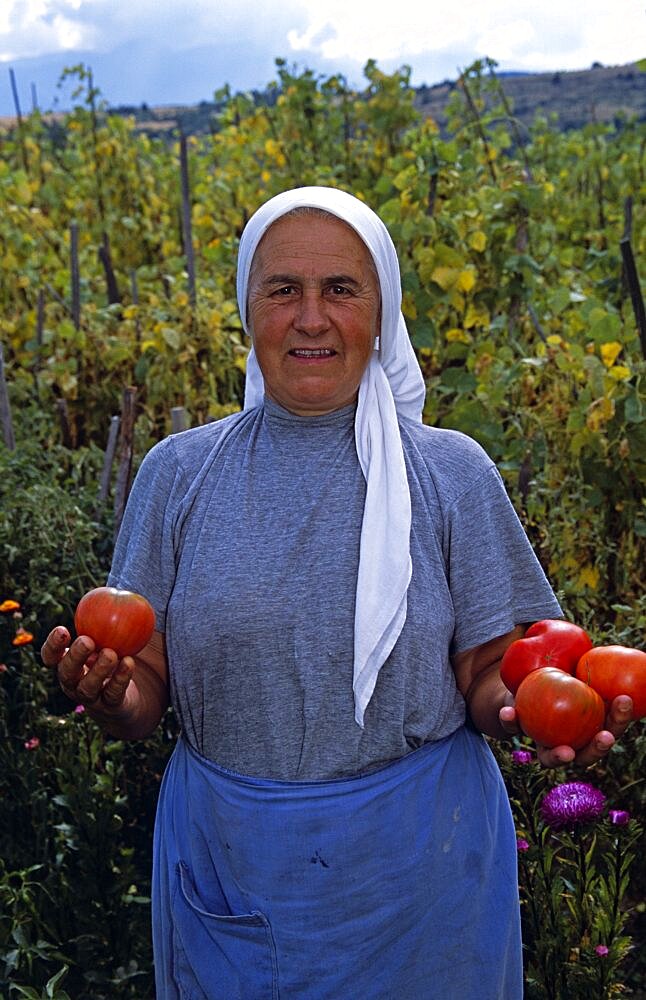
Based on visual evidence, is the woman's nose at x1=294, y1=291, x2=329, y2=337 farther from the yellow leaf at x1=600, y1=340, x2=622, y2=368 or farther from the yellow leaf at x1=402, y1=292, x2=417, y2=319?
the yellow leaf at x1=402, y1=292, x2=417, y2=319

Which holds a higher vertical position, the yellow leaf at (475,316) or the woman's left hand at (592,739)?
the yellow leaf at (475,316)

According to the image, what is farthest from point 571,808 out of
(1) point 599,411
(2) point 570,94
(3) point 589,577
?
(2) point 570,94

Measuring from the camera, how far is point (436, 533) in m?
1.47

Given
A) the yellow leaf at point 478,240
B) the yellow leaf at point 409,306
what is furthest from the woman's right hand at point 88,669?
the yellow leaf at point 478,240

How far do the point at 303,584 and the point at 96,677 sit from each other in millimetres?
295

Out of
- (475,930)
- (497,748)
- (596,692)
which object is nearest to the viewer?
(596,692)

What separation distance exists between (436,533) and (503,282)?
2.21 m

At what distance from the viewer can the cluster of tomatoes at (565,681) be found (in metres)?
1.29

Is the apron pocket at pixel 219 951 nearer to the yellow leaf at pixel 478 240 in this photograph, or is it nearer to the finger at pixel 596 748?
the finger at pixel 596 748

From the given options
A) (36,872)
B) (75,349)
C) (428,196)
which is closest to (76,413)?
(75,349)

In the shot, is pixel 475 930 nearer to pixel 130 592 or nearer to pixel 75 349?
pixel 130 592

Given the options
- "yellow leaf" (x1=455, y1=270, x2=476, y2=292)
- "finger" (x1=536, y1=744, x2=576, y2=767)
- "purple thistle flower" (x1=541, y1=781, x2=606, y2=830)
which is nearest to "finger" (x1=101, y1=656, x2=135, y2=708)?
"finger" (x1=536, y1=744, x2=576, y2=767)

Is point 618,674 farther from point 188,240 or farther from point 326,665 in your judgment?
point 188,240

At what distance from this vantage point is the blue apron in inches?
54.7
